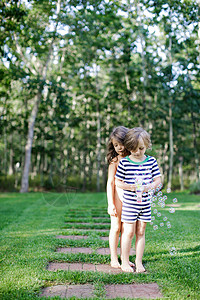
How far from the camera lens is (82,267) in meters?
3.03

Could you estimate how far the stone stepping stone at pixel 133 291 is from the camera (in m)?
2.30

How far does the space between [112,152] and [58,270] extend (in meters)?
1.37

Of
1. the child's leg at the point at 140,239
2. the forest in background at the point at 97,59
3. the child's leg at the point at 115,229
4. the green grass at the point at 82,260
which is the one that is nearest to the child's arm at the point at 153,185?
the child's leg at the point at 140,239

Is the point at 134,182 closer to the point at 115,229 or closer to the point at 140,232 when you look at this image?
the point at 140,232

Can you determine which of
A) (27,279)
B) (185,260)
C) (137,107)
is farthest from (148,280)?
(137,107)

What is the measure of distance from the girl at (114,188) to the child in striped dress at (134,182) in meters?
0.17

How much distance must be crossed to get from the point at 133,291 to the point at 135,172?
1.10 metres

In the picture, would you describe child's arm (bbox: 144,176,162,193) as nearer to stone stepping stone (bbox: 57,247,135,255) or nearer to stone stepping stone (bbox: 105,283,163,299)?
stone stepping stone (bbox: 105,283,163,299)

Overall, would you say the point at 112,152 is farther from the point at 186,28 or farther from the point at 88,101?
the point at 88,101

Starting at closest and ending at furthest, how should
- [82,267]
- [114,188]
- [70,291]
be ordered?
[70,291]
[82,267]
[114,188]

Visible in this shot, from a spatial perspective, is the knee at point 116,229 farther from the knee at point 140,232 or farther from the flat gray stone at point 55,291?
the flat gray stone at point 55,291

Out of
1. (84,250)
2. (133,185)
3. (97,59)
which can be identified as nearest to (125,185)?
(133,185)

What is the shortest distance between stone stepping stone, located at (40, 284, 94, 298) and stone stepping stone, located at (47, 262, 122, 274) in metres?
0.45

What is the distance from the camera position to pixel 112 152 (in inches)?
132
